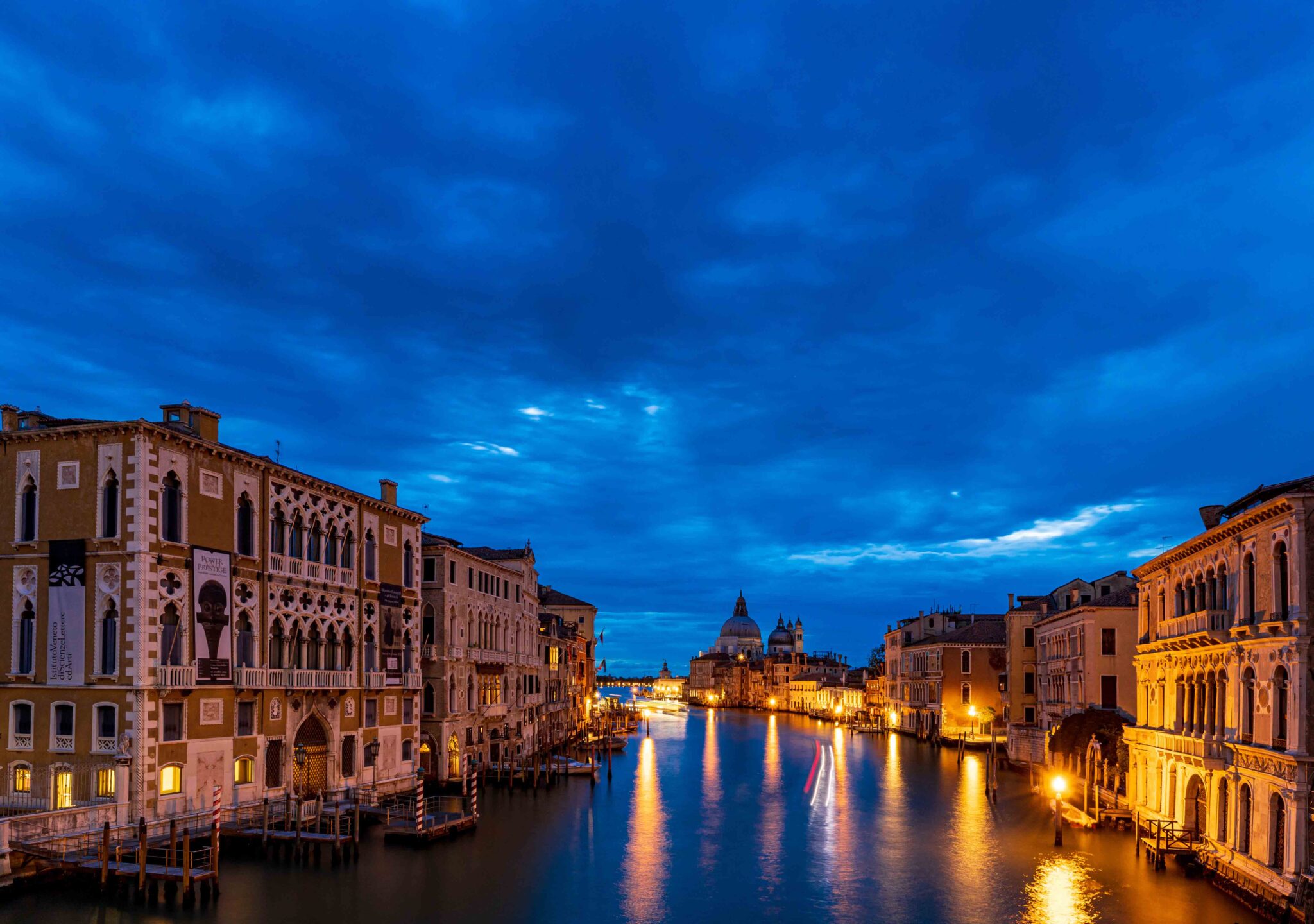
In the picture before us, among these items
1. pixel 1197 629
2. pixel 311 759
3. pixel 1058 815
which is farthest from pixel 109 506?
pixel 1058 815

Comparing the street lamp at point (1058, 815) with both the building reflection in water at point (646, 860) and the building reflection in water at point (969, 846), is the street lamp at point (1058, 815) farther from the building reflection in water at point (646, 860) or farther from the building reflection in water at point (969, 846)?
the building reflection in water at point (646, 860)

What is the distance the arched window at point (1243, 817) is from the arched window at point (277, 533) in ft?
94.2

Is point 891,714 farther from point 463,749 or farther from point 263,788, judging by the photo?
point 263,788

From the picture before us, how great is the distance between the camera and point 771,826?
4375 cm

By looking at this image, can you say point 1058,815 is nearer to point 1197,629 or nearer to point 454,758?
point 1197,629

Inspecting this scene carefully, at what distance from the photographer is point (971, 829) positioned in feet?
138

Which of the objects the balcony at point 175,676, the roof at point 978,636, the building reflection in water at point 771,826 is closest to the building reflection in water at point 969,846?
the building reflection in water at point 771,826

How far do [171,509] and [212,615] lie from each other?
339 centimetres

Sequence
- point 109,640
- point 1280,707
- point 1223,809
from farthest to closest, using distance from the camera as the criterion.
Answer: point 109,640 < point 1223,809 < point 1280,707

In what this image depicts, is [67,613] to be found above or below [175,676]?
above

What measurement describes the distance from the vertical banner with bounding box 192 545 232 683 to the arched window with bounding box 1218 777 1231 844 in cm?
2801

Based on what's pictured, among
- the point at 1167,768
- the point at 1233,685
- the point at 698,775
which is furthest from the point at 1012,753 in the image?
the point at 1233,685

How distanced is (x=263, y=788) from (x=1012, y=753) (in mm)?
50107

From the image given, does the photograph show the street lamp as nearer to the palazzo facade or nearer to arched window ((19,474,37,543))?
the palazzo facade
